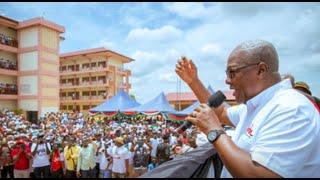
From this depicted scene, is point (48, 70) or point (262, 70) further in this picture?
point (48, 70)

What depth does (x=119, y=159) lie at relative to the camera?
10.0 m

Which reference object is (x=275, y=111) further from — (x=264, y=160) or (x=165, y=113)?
(x=165, y=113)

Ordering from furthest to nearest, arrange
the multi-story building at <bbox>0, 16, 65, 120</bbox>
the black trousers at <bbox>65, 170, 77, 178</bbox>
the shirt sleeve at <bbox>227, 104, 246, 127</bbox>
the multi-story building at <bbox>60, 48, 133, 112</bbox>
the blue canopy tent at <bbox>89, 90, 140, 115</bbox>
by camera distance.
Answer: the multi-story building at <bbox>60, 48, 133, 112</bbox>
the multi-story building at <bbox>0, 16, 65, 120</bbox>
the blue canopy tent at <bbox>89, 90, 140, 115</bbox>
the black trousers at <bbox>65, 170, 77, 178</bbox>
the shirt sleeve at <bbox>227, 104, 246, 127</bbox>

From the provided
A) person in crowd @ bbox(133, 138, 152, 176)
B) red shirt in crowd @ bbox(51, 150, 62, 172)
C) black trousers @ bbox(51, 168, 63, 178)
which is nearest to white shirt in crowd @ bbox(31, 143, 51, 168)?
red shirt in crowd @ bbox(51, 150, 62, 172)

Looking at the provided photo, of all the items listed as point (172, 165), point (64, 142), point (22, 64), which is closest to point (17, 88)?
point (22, 64)

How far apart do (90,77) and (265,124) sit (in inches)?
2131

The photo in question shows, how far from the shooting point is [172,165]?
6.45 ft

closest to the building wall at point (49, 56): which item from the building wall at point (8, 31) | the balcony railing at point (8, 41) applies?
the balcony railing at point (8, 41)

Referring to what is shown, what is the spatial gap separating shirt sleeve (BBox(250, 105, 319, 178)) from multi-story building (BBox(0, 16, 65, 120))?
125 feet

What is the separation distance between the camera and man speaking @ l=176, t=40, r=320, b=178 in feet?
4.68

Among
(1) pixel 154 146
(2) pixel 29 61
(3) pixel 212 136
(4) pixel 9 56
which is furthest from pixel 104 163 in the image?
(4) pixel 9 56

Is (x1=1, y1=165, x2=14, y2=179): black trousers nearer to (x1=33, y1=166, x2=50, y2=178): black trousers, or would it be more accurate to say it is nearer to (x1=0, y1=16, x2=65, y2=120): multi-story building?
(x1=33, y1=166, x2=50, y2=178): black trousers

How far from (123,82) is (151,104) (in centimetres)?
3798

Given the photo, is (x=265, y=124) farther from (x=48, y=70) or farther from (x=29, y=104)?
(x=48, y=70)
